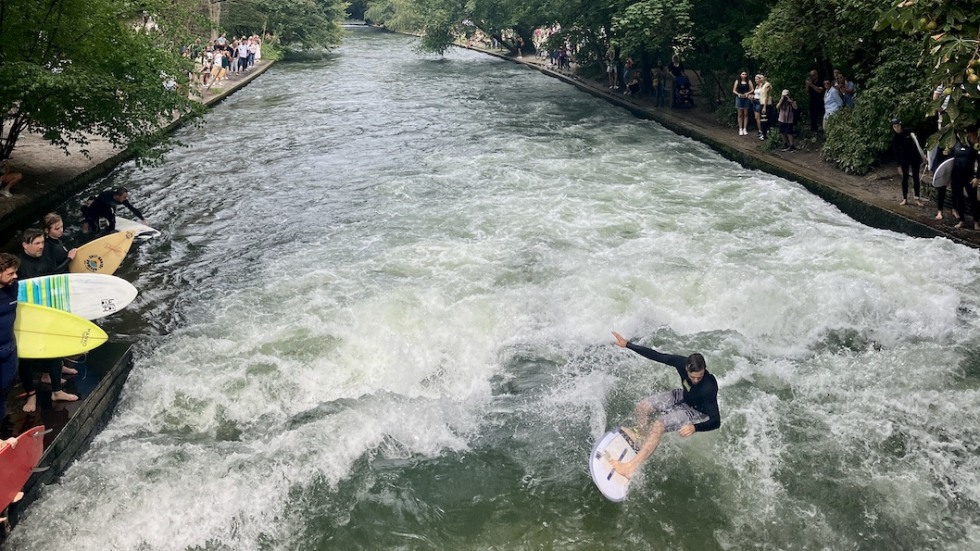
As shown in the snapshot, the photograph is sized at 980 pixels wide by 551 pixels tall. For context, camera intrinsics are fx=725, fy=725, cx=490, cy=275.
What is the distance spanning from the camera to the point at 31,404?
6621 mm

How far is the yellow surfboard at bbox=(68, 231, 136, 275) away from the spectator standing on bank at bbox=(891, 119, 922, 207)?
12.0 meters

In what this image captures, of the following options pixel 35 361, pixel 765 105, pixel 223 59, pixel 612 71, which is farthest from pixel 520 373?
pixel 223 59

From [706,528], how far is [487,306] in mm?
4330

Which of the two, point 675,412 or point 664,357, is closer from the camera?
point 675,412

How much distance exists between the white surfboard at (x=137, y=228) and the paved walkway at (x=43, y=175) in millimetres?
1554

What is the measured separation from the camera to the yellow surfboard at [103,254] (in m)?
9.71

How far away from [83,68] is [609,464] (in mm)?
10677

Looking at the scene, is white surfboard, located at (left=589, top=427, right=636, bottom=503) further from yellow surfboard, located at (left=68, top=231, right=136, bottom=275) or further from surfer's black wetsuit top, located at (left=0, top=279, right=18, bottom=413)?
yellow surfboard, located at (left=68, top=231, right=136, bottom=275)

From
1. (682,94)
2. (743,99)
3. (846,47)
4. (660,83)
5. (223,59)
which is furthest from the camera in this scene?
(223,59)

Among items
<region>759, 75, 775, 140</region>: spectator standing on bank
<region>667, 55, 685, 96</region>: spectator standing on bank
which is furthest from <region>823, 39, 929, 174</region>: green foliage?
<region>667, 55, 685, 96</region>: spectator standing on bank

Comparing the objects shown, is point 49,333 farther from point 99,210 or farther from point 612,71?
point 612,71

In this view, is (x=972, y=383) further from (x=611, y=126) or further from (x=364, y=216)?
(x=611, y=126)

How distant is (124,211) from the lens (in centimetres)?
1397

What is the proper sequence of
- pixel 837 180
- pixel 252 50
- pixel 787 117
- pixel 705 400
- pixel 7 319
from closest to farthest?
1. pixel 7 319
2. pixel 705 400
3. pixel 837 180
4. pixel 787 117
5. pixel 252 50
